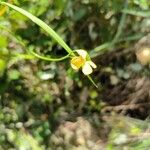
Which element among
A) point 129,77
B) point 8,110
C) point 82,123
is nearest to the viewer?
point 8,110

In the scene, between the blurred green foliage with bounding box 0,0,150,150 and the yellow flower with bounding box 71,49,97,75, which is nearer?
the yellow flower with bounding box 71,49,97,75

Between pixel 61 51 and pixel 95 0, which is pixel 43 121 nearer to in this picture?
pixel 61 51

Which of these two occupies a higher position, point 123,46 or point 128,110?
point 123,46

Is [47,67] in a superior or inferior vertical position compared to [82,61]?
superior

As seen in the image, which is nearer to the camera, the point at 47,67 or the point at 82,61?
the point at 82,61

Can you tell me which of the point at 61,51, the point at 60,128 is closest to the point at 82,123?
the point at 60,128

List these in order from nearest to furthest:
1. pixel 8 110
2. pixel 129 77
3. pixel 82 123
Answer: pixel 8 110, pixel 82 123, pixel 129 77

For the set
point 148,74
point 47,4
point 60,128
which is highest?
point 47,4

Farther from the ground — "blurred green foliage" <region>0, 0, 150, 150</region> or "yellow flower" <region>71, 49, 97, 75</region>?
"blurred green foliage" <region>0, 0, 150, 150</region>
